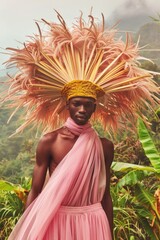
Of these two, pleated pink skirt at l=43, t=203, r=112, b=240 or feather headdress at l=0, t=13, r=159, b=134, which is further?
feather headdress at l=0, t=13, r=159, b=134

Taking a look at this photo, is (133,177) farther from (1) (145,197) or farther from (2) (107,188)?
(2) (107,188)

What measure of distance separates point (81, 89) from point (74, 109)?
10 cm

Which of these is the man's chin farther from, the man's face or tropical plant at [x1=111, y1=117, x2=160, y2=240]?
tropical plant at [x1=111, y1=117, x2=160, y2=240]

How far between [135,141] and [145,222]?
7.50ft

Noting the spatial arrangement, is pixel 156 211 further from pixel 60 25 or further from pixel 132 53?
Result: pixel 60 25

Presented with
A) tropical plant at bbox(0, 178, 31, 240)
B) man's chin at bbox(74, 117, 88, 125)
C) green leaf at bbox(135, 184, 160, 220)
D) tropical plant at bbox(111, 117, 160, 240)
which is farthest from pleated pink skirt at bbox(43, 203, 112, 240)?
tropical plant at bbox(0, 178, 31, 240)

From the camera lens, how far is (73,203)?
1.84 meters

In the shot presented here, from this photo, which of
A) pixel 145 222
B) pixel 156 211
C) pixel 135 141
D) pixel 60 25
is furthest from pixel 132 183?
pixel 135 141

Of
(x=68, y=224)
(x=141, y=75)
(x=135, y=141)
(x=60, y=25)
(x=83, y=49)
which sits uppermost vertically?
(x=60, y=25)

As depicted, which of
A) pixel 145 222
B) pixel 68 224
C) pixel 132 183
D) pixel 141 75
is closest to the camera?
pixel 68 224

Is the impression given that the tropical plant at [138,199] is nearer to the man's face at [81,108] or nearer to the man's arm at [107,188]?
the man's arm at [107,188]

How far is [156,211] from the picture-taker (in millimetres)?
3211

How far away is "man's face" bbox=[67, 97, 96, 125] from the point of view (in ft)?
6.17

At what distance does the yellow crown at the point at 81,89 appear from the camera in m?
1.89
